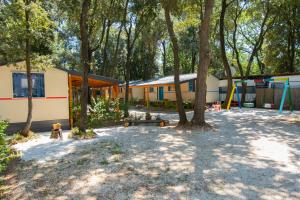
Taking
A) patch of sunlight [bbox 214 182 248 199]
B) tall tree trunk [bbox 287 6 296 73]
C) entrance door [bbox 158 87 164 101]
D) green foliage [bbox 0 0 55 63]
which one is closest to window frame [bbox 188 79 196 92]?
entrance door [bbox 158 87 164 101]

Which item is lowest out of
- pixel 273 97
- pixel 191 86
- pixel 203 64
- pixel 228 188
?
pixel 228 188

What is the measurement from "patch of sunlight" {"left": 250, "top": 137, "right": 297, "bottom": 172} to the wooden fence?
12210 mm

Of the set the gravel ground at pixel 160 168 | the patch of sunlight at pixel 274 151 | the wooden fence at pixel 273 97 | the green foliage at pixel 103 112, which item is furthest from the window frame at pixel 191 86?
the patch of sunlight at pixel 274 151

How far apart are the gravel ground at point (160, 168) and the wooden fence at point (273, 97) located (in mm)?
11304

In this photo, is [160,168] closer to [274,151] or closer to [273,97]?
[274,151]

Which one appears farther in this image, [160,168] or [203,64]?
[203,64]

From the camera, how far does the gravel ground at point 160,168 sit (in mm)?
4453

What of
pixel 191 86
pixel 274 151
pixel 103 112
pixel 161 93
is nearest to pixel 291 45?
pixel 191 86

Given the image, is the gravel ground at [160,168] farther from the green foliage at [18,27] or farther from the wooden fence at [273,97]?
the wooden fence at [273,97]

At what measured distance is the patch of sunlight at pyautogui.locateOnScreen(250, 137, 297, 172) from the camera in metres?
5.98

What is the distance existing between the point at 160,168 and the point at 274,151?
334 centimetres

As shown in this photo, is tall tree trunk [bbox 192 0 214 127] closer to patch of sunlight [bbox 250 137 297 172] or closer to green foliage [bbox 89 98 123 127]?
patch of sunlight [bbox 250 137 297 172]

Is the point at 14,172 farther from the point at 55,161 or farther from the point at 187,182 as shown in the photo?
the point at 187,182

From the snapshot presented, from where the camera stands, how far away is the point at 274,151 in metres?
7.07
